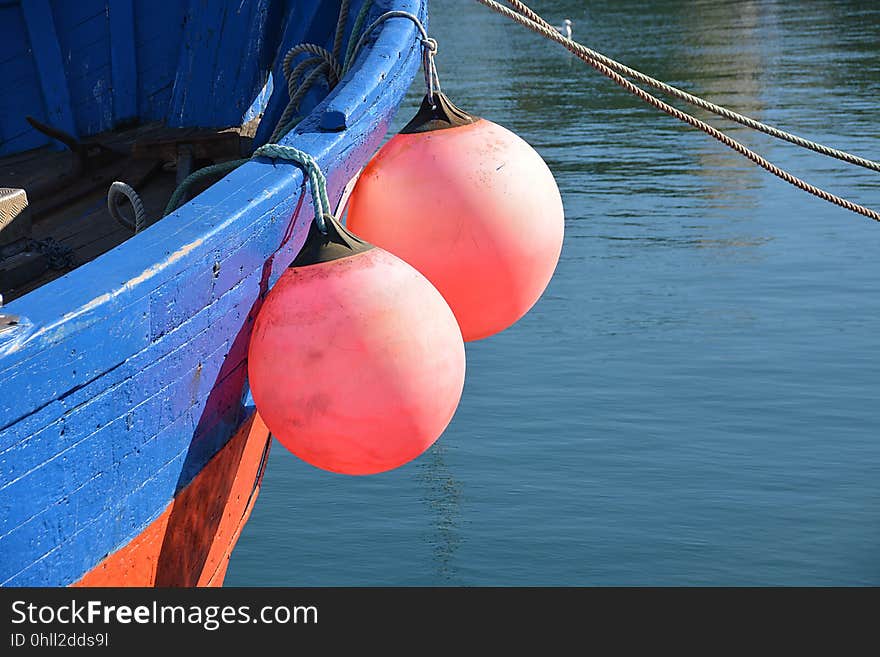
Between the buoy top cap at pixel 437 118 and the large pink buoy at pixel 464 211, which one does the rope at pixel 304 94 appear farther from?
the large pink buoy at pixel 464 211

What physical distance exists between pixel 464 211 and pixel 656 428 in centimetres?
335

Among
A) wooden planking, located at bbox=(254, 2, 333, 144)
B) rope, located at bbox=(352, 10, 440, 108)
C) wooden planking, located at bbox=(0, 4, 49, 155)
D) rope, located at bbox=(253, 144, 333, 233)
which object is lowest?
wooden planking, located at bbox=(0, 4, 49, 155)

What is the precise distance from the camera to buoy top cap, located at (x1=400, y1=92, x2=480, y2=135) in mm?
3857

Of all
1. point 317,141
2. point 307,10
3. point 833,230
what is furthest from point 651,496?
point 833,230

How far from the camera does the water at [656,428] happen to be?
5.63m

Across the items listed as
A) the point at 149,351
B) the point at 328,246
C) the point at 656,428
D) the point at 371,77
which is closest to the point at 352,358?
the point at 328,246

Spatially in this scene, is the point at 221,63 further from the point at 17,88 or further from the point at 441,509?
the point at 441,509

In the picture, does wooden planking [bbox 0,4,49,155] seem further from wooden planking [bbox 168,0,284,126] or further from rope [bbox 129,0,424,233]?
rope [bbox 129,0,424,233]

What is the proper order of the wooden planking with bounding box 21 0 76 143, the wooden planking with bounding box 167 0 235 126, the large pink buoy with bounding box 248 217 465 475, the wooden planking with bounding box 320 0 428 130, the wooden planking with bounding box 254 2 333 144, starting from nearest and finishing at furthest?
the large pink buoy with bounding box 248 217 465 475 → the wooden planking with bounding box 320 0 428 130 → the wooden planking with bounding box 254 2 333 144 → the wooden planking with bounding box 167 0 235 126 → the wooden planking with bounding box 21 0 76 143

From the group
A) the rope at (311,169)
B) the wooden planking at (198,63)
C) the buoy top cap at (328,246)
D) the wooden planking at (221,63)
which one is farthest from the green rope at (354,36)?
the wooden planking at (198,63)

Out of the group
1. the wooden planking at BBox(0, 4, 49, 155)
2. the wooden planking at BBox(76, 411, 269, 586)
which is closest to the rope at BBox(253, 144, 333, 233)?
the wooden planking at BBox(76, 411, 269, 586)

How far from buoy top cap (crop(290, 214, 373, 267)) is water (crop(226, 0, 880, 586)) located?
2.54 metres

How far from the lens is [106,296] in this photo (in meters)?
2.60
